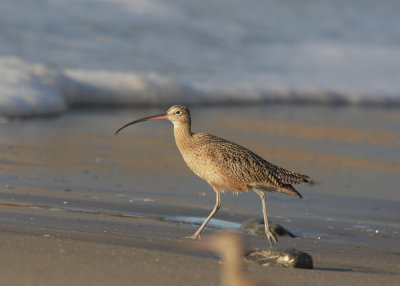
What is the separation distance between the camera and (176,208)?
6.37 meters

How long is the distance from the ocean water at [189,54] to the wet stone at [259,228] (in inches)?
191

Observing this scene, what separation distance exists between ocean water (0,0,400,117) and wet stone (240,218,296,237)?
15.9ft

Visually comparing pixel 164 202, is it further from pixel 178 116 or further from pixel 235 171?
pixel 235 171

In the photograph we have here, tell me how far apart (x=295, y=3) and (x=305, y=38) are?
84.3 inches

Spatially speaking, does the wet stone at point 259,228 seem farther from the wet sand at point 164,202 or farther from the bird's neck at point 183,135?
the bird's neck at point 183,135

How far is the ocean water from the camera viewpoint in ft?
39.4

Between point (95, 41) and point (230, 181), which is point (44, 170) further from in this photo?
point (95, 41)

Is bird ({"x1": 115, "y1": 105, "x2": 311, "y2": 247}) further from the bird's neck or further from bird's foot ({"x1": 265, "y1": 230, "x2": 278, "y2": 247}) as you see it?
bird's foot ({"x1": 265, "y1": 230, "x2": 278, "y2": 247})

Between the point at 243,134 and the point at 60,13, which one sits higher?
the point at 60,13

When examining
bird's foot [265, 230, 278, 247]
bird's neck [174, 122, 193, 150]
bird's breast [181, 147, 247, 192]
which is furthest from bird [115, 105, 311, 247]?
bird's foot [265, 230, 278, 247]

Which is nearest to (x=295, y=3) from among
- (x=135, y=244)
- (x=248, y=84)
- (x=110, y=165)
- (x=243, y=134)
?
(x=248, y=84)

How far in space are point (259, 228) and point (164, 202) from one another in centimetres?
106

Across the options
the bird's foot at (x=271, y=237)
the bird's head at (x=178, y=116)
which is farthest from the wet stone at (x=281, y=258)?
the bird's head at (x=178, y=116)

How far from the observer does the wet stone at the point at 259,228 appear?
18.7ft
